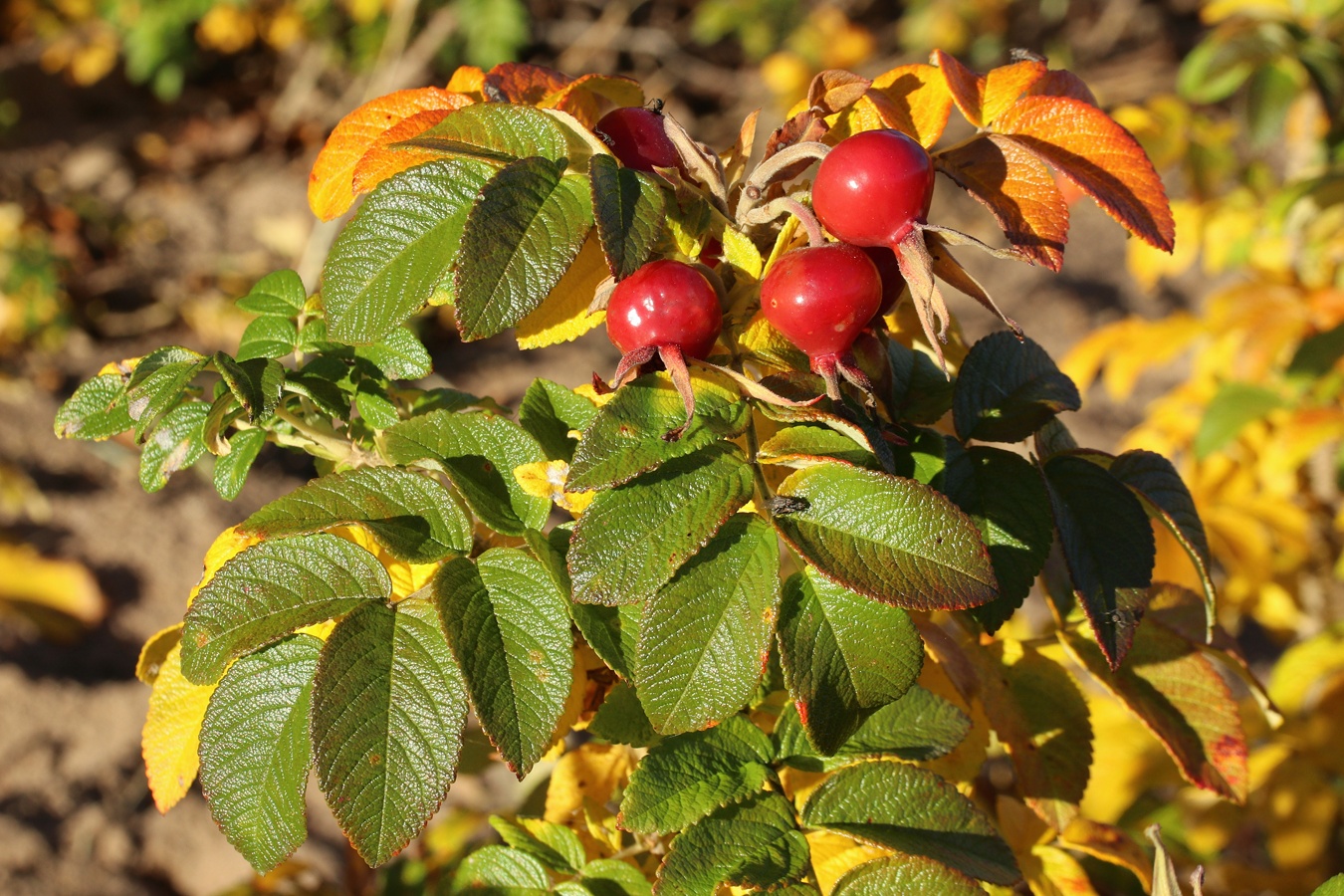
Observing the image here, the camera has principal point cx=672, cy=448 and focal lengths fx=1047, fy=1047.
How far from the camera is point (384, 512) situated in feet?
2.33

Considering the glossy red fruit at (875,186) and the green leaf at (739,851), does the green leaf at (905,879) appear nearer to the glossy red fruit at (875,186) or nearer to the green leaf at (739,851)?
the green leaf at (739,851)

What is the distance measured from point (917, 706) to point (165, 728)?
552 mm

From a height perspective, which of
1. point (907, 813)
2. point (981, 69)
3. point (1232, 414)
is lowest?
point (981, 69)

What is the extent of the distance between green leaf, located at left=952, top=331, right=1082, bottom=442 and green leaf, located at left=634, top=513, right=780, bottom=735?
0.26 meters

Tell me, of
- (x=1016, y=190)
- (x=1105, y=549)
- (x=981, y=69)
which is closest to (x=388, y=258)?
(x=1016, y=190)

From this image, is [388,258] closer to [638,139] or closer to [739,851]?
[638,139]

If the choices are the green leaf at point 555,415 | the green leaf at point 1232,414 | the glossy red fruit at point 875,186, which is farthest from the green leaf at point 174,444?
the green leaf at point 1232,414

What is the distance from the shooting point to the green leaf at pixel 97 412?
784 millimetres

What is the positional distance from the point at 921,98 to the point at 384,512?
482 millimetres

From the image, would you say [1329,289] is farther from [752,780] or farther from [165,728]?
[165,728]

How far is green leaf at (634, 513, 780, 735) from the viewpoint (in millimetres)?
614

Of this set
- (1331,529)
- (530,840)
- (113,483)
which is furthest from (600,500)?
(113,483)

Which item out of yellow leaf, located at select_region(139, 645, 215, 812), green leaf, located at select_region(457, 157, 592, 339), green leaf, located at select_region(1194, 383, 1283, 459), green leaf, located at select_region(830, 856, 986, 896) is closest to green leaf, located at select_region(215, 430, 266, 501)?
yellow leaf, located at select_region(139, 645, 215, 812)

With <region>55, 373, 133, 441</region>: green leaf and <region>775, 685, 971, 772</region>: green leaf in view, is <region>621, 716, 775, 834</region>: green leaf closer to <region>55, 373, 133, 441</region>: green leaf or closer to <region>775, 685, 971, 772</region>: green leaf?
<region>775, 685, 971, 772</region>: green leaf
